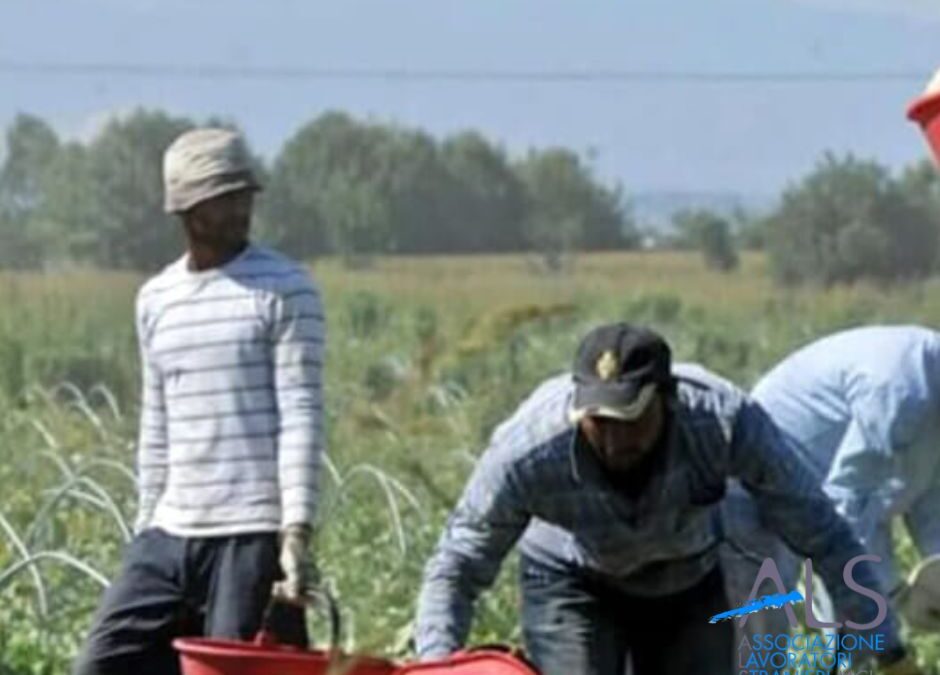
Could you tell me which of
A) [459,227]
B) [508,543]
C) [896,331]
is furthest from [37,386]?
[459,227]

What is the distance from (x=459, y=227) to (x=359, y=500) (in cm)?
2992

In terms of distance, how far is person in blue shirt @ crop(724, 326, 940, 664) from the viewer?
6879 mm

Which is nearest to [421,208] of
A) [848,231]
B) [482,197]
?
[482,197]

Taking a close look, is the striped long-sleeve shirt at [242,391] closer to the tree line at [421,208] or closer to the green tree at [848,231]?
the tree line at [421,208]

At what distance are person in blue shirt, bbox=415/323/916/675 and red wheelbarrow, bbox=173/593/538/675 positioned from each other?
0.18m

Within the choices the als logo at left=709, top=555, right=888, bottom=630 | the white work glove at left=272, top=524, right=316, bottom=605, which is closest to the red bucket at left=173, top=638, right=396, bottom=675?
the white work glove at left=272, top=524, right=316, bottom=605

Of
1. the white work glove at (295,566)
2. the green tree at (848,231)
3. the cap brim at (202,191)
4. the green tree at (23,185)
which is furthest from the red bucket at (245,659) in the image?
the green tree at (848,231)

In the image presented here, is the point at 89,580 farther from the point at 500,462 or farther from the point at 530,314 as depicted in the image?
the point at 530,314

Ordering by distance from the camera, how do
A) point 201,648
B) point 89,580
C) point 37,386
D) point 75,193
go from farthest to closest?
point 75,193 → point 37,386 → point 89,580 → point 201,648

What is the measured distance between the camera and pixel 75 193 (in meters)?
35.2

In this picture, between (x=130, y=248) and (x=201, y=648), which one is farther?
(x=130, y=248)

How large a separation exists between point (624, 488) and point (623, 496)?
0.02 meters

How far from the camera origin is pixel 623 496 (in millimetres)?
5535

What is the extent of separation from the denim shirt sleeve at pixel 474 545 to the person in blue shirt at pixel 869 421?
128 centimetres
